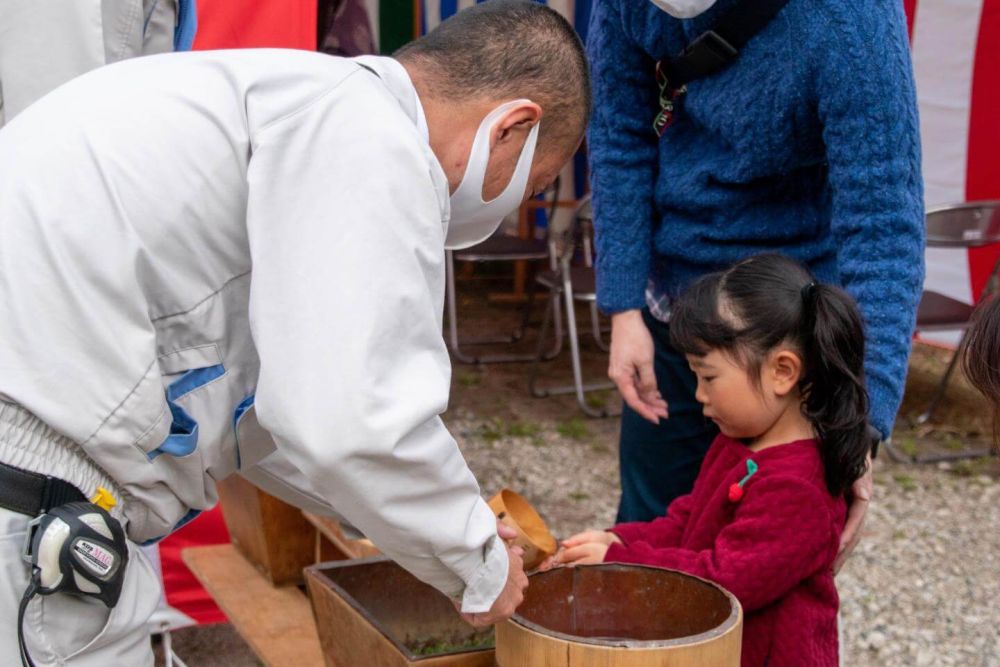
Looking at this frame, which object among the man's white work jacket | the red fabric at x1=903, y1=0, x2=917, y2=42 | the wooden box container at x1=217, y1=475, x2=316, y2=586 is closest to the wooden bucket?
the man's white work jacket

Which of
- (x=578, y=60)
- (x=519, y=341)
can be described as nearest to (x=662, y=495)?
(x=578, y=60)

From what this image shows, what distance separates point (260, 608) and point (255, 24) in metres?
1.85

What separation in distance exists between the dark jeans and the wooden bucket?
55 cm

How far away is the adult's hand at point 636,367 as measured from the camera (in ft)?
→ 6.86

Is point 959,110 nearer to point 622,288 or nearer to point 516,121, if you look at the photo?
point 622,288

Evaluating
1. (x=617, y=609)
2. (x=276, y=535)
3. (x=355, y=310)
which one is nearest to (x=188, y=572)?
(x=276, y=535)

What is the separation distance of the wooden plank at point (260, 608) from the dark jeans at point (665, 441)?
71 centimetres

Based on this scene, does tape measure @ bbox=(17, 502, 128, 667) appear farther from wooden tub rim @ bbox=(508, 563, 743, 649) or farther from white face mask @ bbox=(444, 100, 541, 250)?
white face mask @ bbox=(444, 100, 541, 250)

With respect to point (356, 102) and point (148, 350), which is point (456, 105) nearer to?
point (356, 102)

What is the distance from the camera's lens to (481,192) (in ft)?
4.98

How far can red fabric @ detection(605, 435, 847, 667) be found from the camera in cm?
162

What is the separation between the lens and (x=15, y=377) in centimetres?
122

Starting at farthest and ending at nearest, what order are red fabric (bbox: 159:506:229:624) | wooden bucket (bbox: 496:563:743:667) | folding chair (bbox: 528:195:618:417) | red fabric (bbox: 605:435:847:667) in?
1. folding chair (bbox: 528:195:618:417)
2. red fabric (bbox: 159:506:229:624)
3. red fabric (bbox: 605:435:847:667)
4. wooden bucket (bbox: 496:563:743:667)

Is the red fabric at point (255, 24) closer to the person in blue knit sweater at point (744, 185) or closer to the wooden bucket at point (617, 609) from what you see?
the person in blue knit sweater at point (744, 185)
